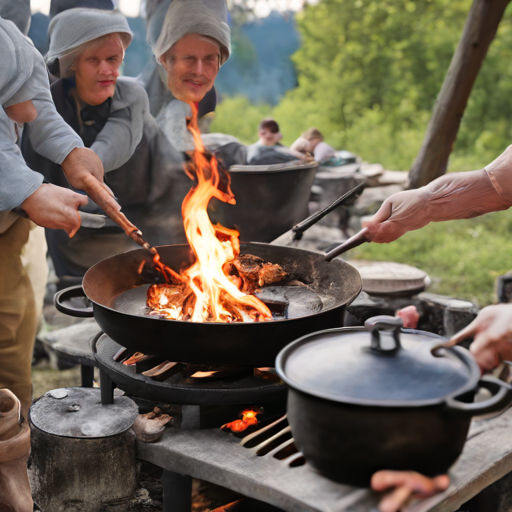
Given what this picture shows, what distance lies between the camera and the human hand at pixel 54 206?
2459 millimetres

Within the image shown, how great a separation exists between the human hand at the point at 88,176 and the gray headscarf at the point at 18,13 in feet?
3.37

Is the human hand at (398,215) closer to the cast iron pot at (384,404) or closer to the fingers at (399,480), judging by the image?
the cast iron pot at (384,404)

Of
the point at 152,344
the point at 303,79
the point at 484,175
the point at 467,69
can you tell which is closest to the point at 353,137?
the point at 303,79

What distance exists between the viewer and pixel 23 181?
96.4 inches

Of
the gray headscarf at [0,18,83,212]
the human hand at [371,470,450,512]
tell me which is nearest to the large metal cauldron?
the gray headscarf at [0,18,83,212]

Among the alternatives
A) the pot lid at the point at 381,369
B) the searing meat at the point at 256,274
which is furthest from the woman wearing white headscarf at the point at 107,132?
the pot lid at the point at 381,369

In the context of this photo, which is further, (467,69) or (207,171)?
(467,69)

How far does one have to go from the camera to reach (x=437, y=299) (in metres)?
4.45

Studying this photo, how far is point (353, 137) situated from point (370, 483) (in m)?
14.2

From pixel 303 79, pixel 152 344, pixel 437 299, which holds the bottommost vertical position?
pixel 437 299

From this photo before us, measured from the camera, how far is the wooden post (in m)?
4.75

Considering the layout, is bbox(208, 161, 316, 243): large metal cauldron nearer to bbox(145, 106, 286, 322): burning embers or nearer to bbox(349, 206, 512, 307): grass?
bbox(145, 106, 286, 322): burning embers

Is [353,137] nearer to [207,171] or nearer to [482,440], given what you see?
[207,171]

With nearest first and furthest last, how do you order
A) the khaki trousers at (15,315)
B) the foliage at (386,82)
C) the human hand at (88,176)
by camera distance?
the human hand at (88,176) < the khaki trousers at (15,315) < the foliage at (386,82)
